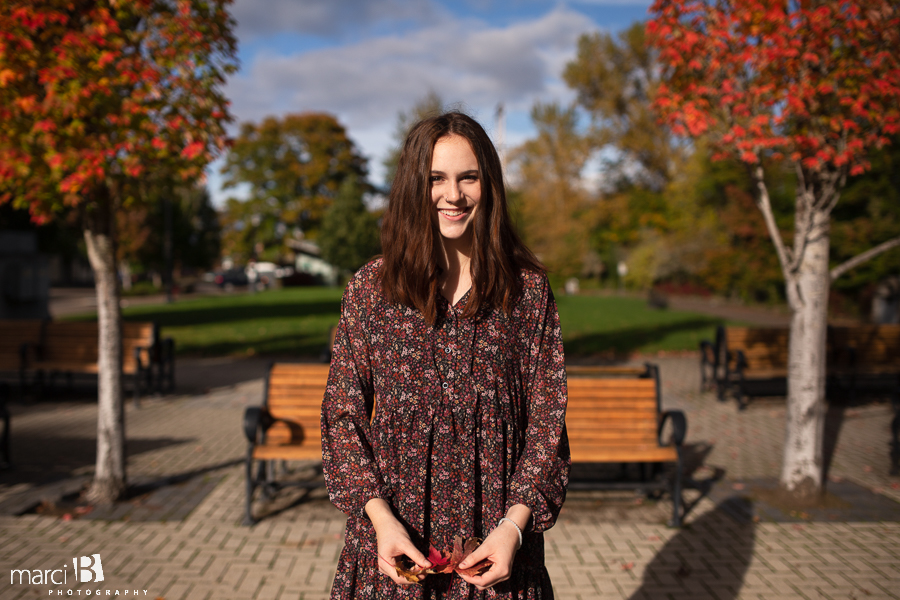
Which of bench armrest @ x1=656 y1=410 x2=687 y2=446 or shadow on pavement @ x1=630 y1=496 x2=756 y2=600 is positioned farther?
bench armrest @ x1=656 y1=410 x2=687 y2=446

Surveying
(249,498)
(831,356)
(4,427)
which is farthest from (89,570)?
(831,356)

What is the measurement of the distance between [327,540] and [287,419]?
1108mm

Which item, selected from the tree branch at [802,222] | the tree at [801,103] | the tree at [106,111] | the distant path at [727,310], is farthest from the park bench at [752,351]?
the distant path at [727,310]

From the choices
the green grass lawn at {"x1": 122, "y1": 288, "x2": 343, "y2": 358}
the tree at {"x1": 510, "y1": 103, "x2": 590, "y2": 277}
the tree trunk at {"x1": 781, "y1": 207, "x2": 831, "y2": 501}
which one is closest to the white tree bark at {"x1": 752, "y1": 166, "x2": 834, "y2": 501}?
the tree trunk at {"x1": 781, "y1": 207, "x2": 831, "y2": 501}

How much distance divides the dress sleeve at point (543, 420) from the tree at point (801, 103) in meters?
3.86

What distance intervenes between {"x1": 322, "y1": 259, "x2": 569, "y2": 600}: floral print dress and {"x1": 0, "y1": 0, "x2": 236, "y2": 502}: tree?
3642 millimetres

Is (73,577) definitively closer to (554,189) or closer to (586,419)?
(586,419)

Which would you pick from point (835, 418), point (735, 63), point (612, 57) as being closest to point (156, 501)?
point (735, 63)

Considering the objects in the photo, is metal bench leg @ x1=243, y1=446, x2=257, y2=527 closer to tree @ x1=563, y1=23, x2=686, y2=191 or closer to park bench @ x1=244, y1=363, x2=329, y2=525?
park bench @ x1=244, y1=363, x2=329, y2=525

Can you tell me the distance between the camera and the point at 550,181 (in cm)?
4928

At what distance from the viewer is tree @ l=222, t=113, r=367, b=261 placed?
52.5 meters

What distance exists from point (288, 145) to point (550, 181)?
2335 centimetres

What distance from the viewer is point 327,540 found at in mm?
4293

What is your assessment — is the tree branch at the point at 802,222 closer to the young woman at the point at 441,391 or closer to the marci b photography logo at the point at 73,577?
the young woman at the point at 441,391
